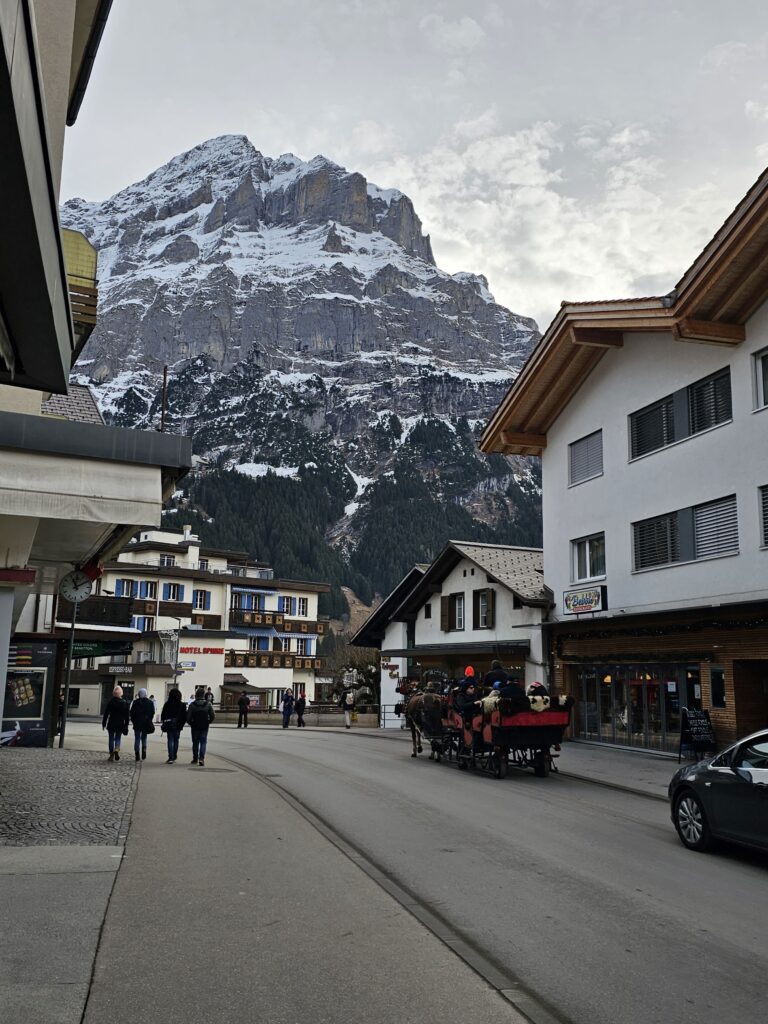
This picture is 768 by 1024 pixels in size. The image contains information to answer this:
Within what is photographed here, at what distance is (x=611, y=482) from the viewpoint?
2597 cm

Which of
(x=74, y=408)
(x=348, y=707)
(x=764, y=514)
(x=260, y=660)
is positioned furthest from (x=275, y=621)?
(x=764, y=514)

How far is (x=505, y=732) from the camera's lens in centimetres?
1786

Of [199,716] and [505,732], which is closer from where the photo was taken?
[505,732]

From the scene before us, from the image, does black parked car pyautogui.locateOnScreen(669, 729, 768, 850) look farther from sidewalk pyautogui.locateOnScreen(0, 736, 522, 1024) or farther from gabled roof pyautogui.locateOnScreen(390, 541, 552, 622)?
gabled roof pyautogui.locateOnScreen(390, 541, 552, 622)

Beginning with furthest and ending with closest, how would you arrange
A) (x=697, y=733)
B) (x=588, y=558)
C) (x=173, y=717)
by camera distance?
1. (x=588, y=558)
2. (x=697, y=733)
3. (x=173, y=717)

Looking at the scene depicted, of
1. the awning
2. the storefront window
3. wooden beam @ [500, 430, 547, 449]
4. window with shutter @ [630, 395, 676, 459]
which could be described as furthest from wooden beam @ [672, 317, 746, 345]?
the awning

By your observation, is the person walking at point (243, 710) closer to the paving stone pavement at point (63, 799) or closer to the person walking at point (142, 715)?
the paving stone pavement at point (63, 799)

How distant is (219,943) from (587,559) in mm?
22219

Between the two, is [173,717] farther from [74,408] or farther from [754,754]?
[754,754]

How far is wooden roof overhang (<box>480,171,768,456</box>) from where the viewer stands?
20.1 m

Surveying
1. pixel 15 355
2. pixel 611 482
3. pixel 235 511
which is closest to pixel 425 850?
pixel 15 355

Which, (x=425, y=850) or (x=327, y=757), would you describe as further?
(x=327, y=757)

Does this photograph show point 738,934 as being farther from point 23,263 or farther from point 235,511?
point 235,511

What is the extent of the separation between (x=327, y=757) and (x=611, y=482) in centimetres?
1108
